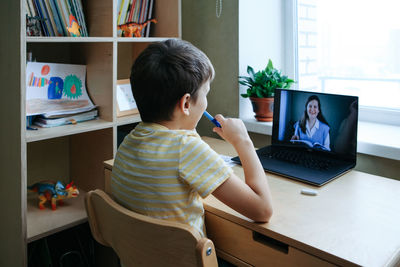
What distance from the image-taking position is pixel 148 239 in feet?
3.24

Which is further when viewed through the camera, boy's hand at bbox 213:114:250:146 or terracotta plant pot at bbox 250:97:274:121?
terracotta plant pot at bbox 250:97:274:121

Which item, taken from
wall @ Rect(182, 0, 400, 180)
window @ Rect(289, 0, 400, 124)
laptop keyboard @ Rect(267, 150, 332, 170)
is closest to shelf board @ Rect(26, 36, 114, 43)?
wall @ Rect(182, 0, 400, 180)

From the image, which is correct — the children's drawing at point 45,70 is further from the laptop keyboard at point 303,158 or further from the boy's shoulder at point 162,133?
the laptop keyboard at point 303,158

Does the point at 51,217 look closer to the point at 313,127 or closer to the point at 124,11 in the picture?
the point at 124,11

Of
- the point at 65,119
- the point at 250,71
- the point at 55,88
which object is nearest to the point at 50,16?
the point at 55,88

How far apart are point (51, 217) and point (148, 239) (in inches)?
35.7

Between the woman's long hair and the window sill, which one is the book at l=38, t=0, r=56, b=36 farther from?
the woman's long hair

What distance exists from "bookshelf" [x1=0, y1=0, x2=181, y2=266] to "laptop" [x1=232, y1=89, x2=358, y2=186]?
0.64 metres

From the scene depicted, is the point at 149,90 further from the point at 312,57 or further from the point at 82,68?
the point at 312,57

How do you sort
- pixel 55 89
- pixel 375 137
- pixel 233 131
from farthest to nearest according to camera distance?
pixel 55 89 < pixel 375 137 < pixel 233 131

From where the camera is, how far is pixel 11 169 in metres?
1.60

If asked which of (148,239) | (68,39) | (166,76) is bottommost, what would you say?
(148,239)

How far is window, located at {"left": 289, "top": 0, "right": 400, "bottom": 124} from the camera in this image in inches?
72.7

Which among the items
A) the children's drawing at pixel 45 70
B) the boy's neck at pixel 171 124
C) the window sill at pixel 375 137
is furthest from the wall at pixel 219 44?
the boy's neck at pixel 171 124
